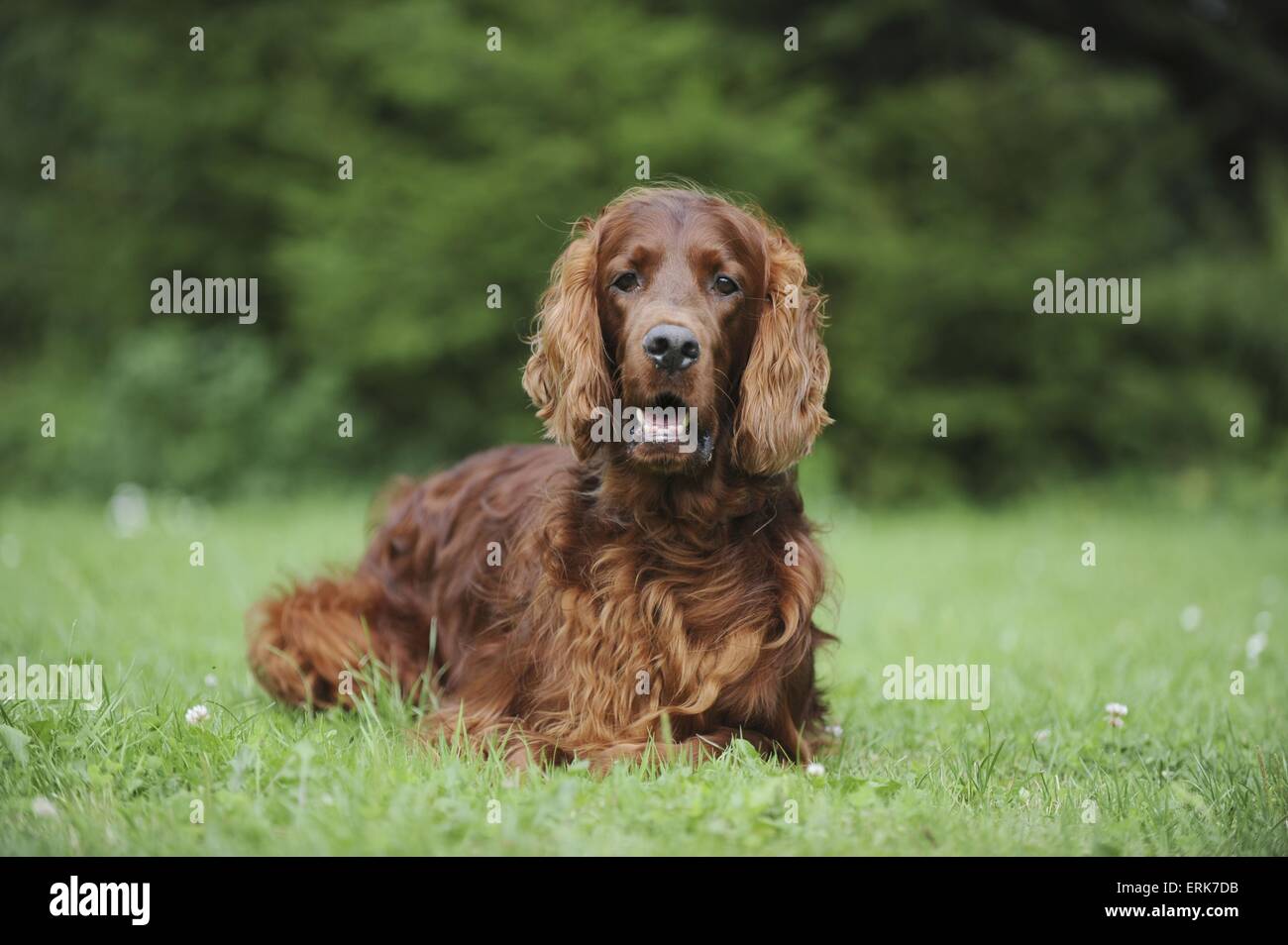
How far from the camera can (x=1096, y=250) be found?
34.5 feet

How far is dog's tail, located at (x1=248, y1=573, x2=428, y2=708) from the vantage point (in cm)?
370

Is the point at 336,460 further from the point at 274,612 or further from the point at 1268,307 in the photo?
the point at 1268,307

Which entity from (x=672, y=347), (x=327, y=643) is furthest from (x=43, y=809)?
(x=672, y=347)

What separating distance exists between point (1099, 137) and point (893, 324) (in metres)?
2.47

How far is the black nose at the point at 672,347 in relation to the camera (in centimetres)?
281

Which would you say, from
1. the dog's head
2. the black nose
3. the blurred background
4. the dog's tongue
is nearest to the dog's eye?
the dog's head

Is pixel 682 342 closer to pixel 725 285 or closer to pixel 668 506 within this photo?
pixel 725 285

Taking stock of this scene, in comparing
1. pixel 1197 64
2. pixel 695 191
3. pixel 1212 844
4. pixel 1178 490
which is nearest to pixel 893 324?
pixel 1178 490

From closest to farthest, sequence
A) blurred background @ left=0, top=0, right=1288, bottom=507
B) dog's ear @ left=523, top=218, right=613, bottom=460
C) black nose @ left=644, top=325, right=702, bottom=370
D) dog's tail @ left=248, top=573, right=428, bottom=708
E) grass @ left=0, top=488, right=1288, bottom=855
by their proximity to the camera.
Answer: grass @ left=0, top=488, right=1288, bottom=855 < black nose @ left=644, top=325, right=702, bottom=370 < dog's ear @ left=523, top=218, right=613, bottom=460 < dog's tail @ left=248, top=573, right=428, bottom=708 < blurred background @ left=0, top=0, right=1288, bottom=507

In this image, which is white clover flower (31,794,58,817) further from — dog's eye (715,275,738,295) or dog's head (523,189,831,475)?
dog's eye (715,275,738,295)

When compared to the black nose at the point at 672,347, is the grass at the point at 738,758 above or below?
below

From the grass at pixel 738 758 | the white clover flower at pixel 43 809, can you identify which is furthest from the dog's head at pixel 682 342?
the white clover flower at pixel 43 809

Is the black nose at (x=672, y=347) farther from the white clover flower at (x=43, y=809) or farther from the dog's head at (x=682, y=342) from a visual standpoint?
the white clover flower at (x=43, y=809)

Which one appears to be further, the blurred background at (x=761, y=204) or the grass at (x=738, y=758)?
the blurred background at (x=761, y=204)
